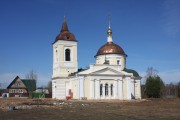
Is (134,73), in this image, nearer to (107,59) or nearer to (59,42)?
(107,59)

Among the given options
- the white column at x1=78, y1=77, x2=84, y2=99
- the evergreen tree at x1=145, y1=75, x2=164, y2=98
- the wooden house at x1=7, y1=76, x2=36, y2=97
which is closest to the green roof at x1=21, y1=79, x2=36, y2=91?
the wooden house at x1=7, y1=76, x2=36, y2=97

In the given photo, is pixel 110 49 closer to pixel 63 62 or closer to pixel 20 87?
pixel 63 62

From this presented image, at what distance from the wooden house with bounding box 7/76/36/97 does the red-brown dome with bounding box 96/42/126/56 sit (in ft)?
118

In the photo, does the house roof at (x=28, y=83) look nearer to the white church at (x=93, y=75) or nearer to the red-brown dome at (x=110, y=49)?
the white church at (x=93, y=75)

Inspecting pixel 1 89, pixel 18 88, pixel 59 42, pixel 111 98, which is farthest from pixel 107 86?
pixel 1 89

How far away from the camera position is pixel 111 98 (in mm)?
56156

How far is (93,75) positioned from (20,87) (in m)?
44.3

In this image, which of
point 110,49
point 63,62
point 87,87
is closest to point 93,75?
point 87,87

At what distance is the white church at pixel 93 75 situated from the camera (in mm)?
55125

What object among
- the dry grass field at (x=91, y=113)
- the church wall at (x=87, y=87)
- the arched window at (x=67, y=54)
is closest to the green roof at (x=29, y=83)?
the arched window at (x=67, y=54)

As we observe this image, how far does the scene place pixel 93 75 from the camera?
55031 millimetres

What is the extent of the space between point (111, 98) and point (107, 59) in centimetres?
A: 984

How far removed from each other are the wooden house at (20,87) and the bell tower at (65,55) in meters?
33.0

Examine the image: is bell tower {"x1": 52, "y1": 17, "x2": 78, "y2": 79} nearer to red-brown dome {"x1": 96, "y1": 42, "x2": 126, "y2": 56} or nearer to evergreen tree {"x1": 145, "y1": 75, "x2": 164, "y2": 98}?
red-brown dome {"x1": 96, "y1": 42, "x2": 126, "y2": 56}
